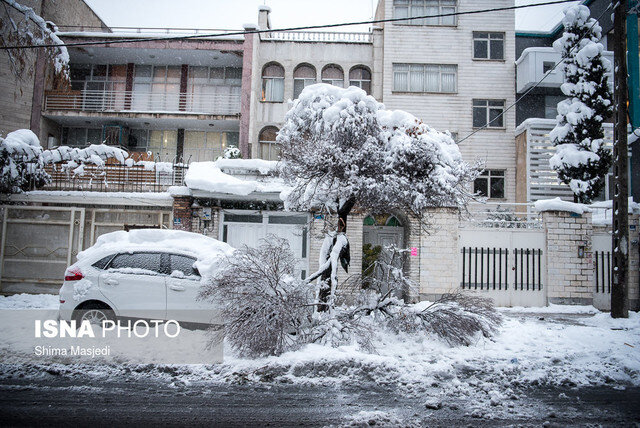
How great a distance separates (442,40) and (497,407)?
57.0ft

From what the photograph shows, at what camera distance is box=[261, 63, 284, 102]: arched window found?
711 inches

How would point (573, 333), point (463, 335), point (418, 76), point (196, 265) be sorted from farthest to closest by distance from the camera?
point (418, 76)
point (573, 333)
point (196, 265)
point (463, 335)

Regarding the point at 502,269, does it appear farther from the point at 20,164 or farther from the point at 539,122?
the point at 20,164

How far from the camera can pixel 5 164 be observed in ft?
37.7

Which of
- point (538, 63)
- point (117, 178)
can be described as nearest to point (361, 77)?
point (538, 63)

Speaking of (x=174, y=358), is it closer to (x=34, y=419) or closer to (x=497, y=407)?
(x=34, y=419)

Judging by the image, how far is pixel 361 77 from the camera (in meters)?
18.0

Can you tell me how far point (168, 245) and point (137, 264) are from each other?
0.64 meters

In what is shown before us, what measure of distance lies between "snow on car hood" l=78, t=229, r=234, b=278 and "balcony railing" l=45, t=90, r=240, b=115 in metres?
12.2

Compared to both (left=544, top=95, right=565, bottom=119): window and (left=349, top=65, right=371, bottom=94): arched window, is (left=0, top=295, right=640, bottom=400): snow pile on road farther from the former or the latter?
(left=544, top=95, right=565, bottom=119): window

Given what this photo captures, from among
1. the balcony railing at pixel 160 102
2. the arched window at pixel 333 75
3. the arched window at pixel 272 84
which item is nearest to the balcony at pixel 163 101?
the balcony railing at pixel 160 102

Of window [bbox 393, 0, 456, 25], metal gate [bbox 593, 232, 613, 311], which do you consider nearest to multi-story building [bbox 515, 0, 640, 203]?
window [bbox 393, 0, 456, 25]

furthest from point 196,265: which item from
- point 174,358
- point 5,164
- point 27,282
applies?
point 5,164

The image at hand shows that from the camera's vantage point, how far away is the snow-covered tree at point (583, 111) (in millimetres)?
13523
